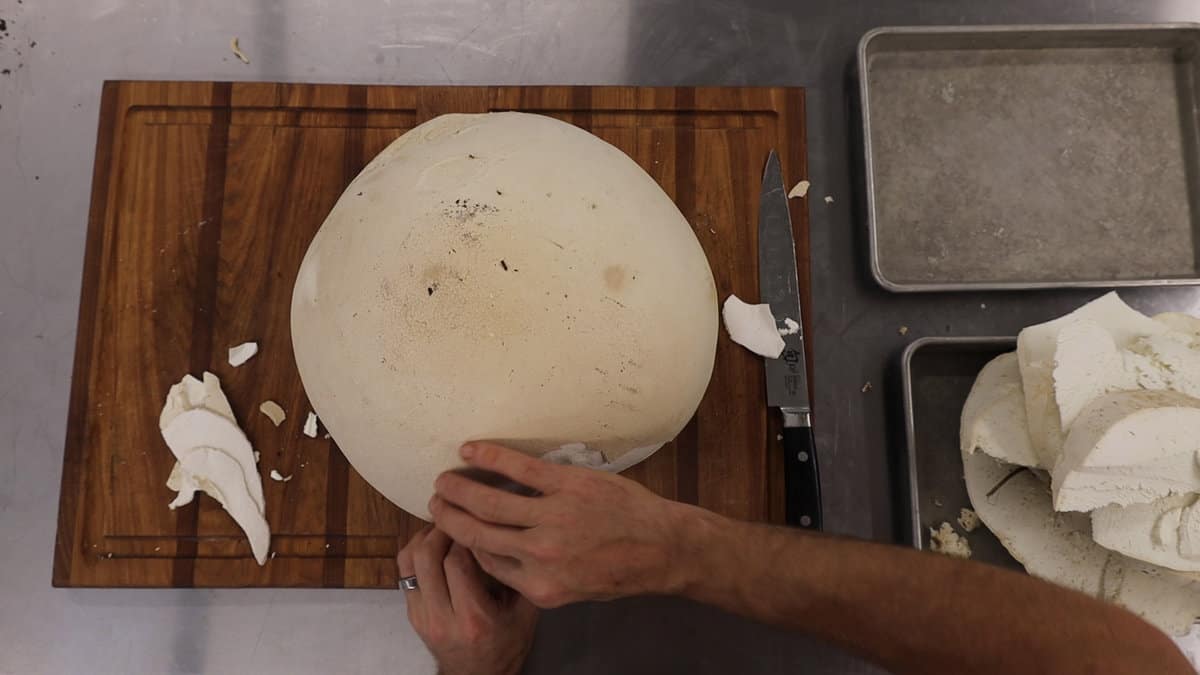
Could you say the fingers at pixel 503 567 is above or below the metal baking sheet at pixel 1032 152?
below

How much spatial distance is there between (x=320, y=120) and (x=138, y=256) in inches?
13.4

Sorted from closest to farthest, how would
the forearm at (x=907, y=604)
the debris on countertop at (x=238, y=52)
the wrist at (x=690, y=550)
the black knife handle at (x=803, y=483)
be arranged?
the forearm at (x=907, y=604) → the wrist at (x=690, y=550) → the black knife handle at (x=803, y=483) → the debris on countertop at (x=238, y=52)

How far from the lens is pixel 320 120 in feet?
3.91

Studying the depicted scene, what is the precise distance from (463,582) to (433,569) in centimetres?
4

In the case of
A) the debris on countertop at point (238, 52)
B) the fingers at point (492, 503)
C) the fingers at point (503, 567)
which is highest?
the debris on countertop at point (238, 52)

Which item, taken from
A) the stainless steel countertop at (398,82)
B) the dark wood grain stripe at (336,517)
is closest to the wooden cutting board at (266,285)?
the dark wood grain stripe at (336,517)

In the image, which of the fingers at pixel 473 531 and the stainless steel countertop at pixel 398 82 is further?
the stainless steel countertop at pixel 398 82

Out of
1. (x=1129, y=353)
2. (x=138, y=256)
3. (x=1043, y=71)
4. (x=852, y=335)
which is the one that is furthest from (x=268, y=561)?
(x=1043, y=71)

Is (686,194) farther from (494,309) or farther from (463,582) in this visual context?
(463,582)

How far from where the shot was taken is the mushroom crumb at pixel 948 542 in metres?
1.14

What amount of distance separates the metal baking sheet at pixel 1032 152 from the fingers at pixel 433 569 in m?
0.81

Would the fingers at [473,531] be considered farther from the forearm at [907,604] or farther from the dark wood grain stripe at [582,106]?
the dark wood grain stripe at [582,106]

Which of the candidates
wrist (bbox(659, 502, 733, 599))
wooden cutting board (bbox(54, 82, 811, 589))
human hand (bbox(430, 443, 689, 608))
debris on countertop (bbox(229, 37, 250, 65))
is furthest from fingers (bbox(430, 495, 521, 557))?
debris on countertop (bbox(229, 37, 250, 65))

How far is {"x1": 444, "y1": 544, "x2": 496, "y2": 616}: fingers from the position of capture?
910 mm
